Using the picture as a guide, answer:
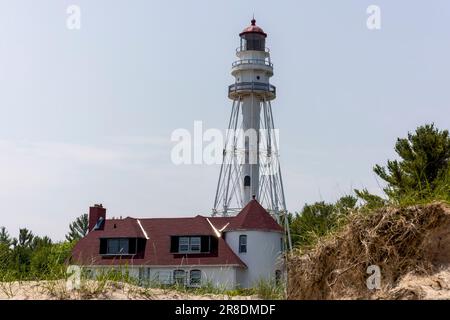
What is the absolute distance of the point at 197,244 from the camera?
54.0m

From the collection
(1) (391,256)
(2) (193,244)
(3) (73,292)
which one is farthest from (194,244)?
(1) (391,256)

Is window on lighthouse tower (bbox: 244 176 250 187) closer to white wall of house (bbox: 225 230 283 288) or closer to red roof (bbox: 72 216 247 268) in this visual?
red roof (bbox: 72 216 247 268)

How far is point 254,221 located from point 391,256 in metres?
45.0

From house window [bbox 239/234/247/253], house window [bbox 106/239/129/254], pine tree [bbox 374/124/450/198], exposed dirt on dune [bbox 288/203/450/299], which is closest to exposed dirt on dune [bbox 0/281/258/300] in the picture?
exposed dirt on dune [bbox 288/203/450/299]

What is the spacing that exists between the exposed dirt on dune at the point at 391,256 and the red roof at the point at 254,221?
43.8m

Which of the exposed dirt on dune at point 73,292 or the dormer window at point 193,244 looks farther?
the dormer window at point 193,244

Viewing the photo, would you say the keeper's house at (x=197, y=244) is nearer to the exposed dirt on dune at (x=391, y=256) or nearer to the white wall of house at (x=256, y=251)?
the white wall of house at (x=256, y=251)

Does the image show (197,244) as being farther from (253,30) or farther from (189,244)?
(253,30)

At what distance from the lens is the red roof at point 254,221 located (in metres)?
52.8

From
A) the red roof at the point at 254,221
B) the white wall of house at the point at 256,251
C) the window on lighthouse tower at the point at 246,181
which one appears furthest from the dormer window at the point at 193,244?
the window on lighthouse tower at the point at 246,181

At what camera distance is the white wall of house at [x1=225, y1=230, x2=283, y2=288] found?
169 feet

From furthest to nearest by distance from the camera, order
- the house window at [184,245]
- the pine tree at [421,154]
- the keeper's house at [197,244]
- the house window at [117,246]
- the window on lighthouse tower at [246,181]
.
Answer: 1. the window on lighthouse tower at [246,181]
2. the house window at [117,246]
3. the house window at [184,245]
4. the keeper's house at [197,244]
5. the pine tree at [421,154]
